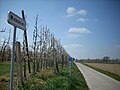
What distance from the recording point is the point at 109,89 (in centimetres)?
1234

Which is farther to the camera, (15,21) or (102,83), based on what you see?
(102,83)

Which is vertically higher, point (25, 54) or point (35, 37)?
point (35, 37)

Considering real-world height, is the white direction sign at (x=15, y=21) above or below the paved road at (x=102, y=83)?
above

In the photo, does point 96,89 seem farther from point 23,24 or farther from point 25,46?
point 23,24

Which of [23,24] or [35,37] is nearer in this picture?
[23,24]

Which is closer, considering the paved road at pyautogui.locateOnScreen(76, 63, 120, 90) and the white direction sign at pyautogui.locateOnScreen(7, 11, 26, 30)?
the white direction sign at pyautogui.locateOnScreen(7, 11, 26, 30)

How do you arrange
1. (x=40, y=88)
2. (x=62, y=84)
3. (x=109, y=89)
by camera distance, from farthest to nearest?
(x=109, y=89) < (x=62, y=84) < (x=40, y=88)

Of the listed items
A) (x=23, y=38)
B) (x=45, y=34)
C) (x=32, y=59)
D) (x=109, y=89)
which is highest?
(x=45, y=34)

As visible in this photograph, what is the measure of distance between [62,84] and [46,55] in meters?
14.8

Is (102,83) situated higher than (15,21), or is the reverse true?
(15,21)

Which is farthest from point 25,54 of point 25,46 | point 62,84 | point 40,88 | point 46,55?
point 46,55

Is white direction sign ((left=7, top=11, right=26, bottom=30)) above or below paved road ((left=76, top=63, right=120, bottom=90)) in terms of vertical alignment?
above

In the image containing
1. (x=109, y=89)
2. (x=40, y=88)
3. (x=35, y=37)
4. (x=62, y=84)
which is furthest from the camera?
(x=35, y=37)

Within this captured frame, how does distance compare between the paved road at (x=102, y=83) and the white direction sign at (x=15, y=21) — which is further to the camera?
the paved road at (x=102, y=83)
